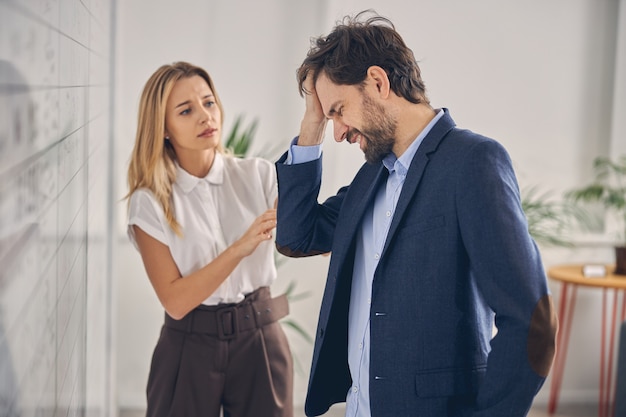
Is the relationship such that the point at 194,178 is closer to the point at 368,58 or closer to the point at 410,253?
the point at 368,58

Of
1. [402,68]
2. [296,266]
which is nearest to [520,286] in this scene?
[402,68]

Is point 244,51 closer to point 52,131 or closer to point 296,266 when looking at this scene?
point 296,266

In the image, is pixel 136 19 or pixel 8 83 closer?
pixel 8 83

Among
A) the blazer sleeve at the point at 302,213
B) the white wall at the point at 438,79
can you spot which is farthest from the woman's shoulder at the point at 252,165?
the white wall at the point at 438,79

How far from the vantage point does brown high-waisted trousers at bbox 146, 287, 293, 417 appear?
7.32 ft

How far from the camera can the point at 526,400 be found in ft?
4.36

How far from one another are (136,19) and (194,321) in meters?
2.22

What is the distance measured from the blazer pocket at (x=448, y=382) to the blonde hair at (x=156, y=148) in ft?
3.41

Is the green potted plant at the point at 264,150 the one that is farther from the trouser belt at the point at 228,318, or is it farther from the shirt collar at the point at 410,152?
the shirt collar at the point at 410,152

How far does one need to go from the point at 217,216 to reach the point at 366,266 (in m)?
0.82

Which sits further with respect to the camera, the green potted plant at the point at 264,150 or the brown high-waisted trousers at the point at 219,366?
the green potted plant at the point at 264,150

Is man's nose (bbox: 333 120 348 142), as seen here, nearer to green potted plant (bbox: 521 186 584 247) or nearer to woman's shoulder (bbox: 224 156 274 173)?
woman's shoulder (bbox: 224 156 274 173)

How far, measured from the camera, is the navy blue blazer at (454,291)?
1312 mm

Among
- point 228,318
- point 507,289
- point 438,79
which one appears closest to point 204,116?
point 228,318
